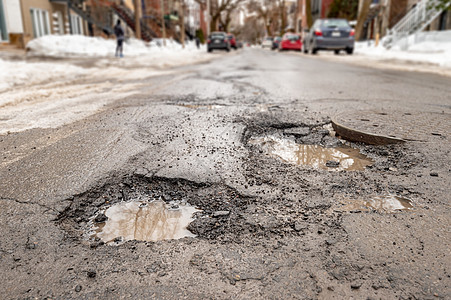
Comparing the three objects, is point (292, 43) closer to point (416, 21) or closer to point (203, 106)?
point (416, 21)

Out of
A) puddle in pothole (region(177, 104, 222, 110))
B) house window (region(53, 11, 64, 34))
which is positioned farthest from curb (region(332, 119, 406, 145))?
house window (region(53, 11, 64, 34))

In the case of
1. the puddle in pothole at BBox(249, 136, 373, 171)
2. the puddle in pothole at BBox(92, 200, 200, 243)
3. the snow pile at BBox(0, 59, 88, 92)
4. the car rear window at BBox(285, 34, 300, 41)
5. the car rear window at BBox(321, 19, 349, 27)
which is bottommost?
the puddle in pothole at BBox(92, 200, 200, 243)

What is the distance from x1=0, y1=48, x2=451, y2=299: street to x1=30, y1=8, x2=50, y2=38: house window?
62.9 feet

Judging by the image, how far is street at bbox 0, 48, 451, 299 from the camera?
1.50 meters

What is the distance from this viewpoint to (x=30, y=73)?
8.85 meters

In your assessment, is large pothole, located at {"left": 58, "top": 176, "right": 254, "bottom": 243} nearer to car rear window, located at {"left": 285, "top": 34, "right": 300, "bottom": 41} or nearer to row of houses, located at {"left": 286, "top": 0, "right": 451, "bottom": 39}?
row of houses, located at {"left": 286, "top": 0, "right": 451, "bottom": 39}

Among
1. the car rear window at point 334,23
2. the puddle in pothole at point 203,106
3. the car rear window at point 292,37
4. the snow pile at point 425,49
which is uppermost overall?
the car rear window at point 334,23

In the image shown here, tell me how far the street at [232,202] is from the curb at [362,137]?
0.30ft

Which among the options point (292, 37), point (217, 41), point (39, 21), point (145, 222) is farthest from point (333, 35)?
point (145, 222)

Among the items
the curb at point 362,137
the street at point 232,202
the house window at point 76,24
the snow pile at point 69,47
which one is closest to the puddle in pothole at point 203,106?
the street at point 232,202

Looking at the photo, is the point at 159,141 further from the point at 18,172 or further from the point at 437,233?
the point at 437,233

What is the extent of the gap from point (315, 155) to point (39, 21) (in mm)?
22754

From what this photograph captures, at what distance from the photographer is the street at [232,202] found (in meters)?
1.50

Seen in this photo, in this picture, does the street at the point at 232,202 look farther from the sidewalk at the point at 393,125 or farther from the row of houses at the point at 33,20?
the row of houses at the point at 33,20
